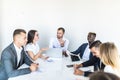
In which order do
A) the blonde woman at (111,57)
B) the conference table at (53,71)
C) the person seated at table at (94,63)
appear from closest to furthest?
the blonde woman at (111,57), the conference table at (53,71), the person seated at table at (94,63)

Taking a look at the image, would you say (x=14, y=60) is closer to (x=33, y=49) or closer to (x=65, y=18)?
(x=33, y=49)

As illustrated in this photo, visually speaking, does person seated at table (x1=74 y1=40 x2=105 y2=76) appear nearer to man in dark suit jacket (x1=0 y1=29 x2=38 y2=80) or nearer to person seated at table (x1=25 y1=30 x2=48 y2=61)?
man in dark suit jacket (x1=0 y1=29 x2=38 y2=80)

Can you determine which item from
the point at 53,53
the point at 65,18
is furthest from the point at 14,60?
the point at 65,18

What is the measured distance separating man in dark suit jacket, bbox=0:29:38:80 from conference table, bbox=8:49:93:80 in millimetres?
74

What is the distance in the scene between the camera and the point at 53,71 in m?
2.91

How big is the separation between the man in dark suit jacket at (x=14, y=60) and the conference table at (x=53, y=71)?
7 centimetres

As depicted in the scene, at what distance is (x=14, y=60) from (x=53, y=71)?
52 cm

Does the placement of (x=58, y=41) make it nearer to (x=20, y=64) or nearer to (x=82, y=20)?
(x=82, y=20)

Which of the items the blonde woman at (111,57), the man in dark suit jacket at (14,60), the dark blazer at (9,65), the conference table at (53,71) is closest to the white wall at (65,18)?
the conference table at (53,71)

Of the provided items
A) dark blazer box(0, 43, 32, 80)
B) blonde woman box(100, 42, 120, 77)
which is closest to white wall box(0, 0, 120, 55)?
dark blazer box(0, 43, 32, 80)

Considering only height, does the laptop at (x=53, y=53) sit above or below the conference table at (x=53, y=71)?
above

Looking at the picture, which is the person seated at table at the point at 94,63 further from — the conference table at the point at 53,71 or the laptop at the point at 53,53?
the laptop at the point at 53,53

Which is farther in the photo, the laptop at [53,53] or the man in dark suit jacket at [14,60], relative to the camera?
the laptop at [53,53]

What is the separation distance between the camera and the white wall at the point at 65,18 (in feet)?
16.1
